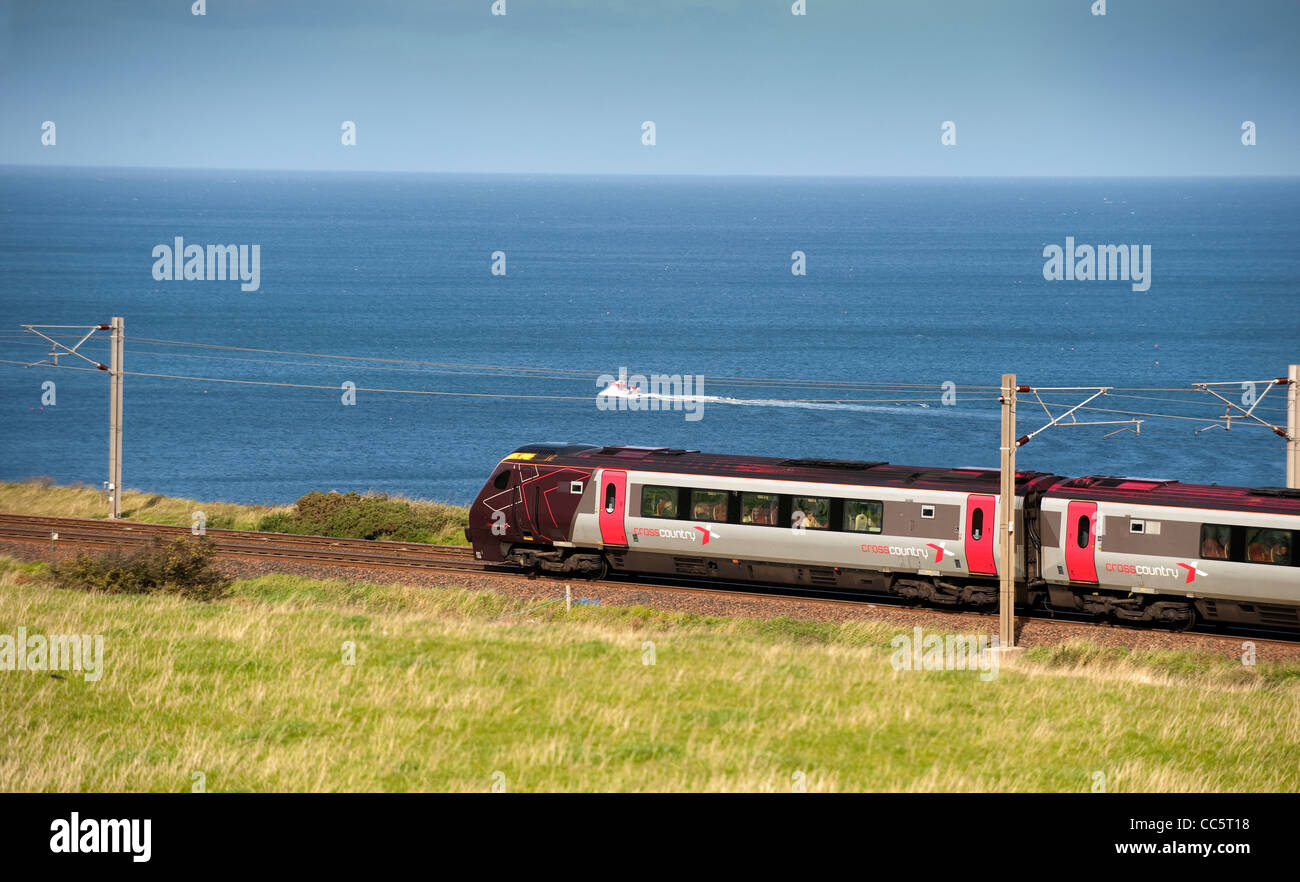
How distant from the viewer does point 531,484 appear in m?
34.0

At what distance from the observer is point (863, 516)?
1214 inches

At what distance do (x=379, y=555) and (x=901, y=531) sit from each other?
13.6 metres

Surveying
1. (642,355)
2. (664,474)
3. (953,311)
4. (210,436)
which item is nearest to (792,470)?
(664,474)

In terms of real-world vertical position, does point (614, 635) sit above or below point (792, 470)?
below

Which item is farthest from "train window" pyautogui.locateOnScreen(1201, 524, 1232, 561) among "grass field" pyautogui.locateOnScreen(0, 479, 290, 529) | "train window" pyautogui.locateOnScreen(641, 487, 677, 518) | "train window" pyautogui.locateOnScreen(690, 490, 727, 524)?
"grass field" pyautogui.locateOnScreen(0, 479, 290, 529)

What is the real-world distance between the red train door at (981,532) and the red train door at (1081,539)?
1.53 meters

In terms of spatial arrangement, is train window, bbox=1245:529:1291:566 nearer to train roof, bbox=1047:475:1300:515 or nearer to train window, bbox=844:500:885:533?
train roof, bbox=1047:475:1300:515

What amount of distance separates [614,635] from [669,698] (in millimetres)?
5427

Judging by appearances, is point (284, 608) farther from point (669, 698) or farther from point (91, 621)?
point (669, 698)

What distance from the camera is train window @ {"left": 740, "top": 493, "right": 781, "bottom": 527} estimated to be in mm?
31625

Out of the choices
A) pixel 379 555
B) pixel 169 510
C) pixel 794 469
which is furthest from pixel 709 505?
pixel 169 510

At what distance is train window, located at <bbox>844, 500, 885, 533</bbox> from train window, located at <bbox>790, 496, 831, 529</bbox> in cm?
43
